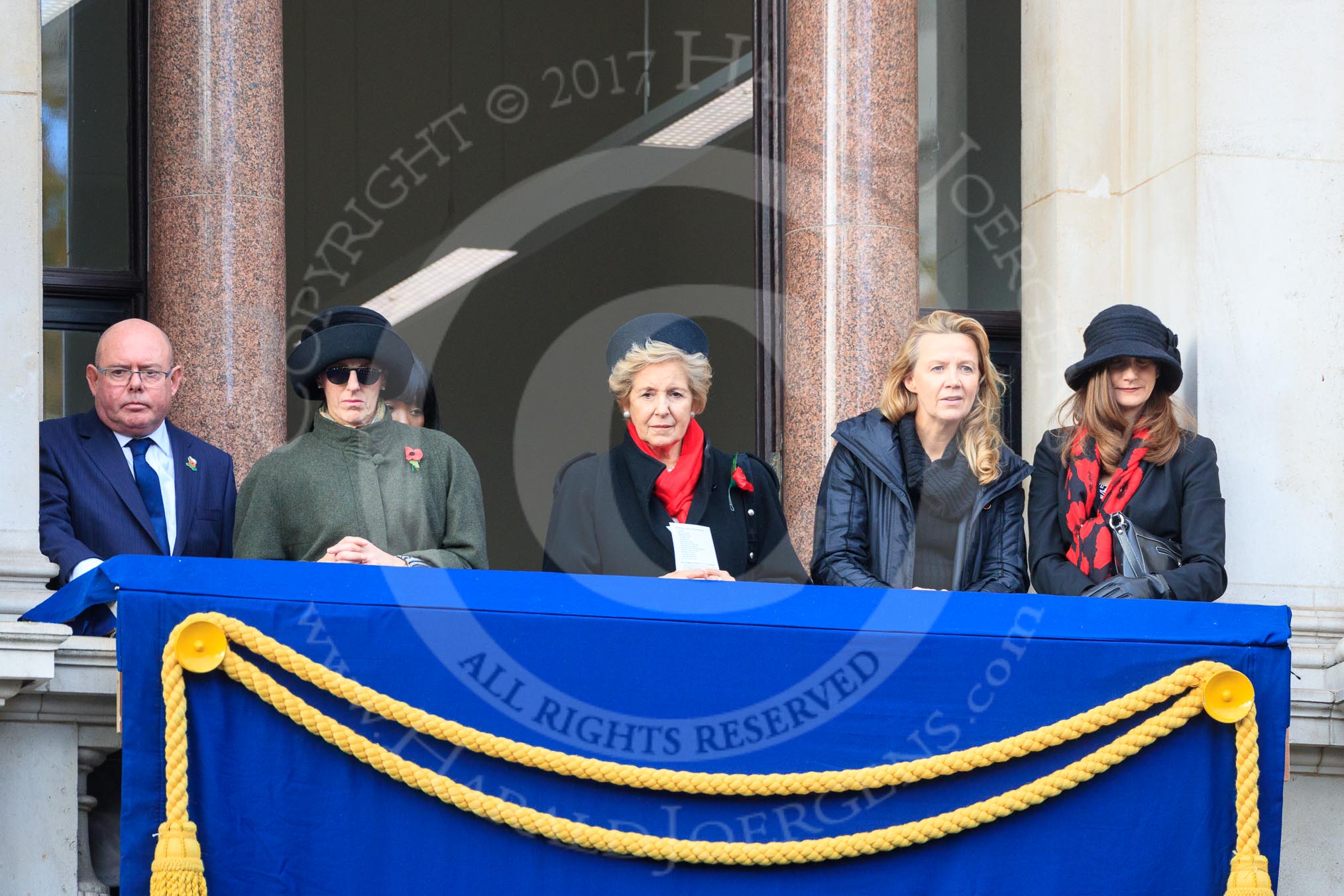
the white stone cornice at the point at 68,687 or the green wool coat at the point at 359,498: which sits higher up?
the green wool coat at the point at 359,498

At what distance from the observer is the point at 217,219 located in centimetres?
815

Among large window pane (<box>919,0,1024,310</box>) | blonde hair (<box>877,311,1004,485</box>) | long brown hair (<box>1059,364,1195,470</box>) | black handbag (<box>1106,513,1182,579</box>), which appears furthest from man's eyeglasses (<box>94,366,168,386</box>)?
large window pane (<box>919,0,1024,310</box>)

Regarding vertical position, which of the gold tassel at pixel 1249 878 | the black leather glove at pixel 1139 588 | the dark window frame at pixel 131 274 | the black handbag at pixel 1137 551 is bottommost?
the gold tassel at pixel 1249 878

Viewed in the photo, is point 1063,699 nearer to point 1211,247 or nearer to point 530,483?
point 1211,247

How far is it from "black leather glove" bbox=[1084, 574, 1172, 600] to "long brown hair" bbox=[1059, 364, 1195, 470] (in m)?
0.51

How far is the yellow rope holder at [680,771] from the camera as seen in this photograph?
5340 mm

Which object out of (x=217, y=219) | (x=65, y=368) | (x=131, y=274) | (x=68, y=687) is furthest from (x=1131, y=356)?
(x=65, y=368)

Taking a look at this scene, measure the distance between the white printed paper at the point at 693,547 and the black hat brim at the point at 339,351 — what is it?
1.23 m

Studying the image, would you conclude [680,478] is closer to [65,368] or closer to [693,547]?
[693,547]

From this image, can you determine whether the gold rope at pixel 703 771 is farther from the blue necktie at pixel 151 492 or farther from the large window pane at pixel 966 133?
the large window pane at pixel 966 133

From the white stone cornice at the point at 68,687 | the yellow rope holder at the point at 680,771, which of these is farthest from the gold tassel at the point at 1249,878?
the white stone cornice at the point at 68,687

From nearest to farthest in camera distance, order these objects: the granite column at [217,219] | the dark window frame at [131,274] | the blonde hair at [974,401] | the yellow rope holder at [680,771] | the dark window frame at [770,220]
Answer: the yellow rope holder at [680,771]
the blonde hair at [974,401]
the granite column at [217,219]
the dark window frame at [131,274]
the dark window frame at [770,220]

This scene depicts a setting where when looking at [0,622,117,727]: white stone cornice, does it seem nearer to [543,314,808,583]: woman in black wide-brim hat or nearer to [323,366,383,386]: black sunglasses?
[323,366,383,386]: black sunglasses

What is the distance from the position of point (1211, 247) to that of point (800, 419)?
79.8 inches
